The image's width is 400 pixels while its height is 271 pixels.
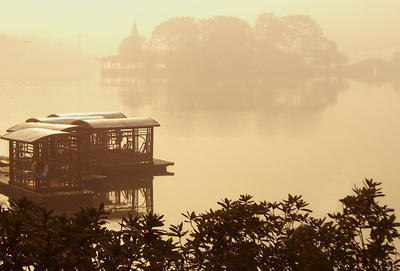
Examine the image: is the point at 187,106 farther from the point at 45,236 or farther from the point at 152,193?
the point at 45,236

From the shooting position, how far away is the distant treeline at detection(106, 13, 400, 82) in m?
131

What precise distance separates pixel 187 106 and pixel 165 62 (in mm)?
41313

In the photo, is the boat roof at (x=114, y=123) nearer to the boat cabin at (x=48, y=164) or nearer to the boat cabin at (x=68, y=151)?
the boat cabin at (x=68, y=151)

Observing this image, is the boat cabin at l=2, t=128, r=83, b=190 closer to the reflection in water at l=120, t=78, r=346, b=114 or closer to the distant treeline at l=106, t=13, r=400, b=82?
the reflection in water at l=120, t=78, r=346, b=114

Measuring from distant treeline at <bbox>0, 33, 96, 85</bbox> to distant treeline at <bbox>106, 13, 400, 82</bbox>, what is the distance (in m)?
21.8

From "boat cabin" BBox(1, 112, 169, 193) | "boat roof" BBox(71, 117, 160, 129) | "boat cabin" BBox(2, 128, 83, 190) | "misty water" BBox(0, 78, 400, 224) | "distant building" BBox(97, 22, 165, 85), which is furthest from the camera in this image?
"distant building" BBox(97, 22, 165, 85)

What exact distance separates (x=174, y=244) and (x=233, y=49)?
124 m

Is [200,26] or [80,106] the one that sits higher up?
[200,26]

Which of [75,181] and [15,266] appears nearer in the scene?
[15,266]

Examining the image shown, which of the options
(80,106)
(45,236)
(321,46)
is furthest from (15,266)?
(321,46)

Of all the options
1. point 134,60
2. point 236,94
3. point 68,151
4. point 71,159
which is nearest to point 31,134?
point 68,151

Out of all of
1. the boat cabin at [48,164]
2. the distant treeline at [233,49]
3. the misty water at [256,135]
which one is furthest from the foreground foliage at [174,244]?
the distant treeline at [233,49]

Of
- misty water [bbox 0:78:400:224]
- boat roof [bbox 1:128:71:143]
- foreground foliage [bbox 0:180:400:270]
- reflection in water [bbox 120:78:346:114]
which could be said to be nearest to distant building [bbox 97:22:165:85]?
reflection in water [bbox 120:78:346:114]

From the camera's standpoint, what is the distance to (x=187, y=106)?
94.2 meters
